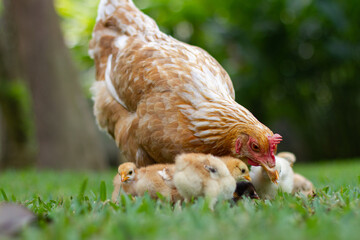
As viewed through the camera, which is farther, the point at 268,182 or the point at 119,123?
the point at 119,123

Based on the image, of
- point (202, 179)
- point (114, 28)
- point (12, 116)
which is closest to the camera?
point (202, 179)

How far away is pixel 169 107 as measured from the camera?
3164 mm

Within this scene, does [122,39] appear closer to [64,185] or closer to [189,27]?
[64,185]

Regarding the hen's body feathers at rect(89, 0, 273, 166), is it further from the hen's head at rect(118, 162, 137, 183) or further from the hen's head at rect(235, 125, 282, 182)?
the hen's head at rect(118, 162, 137, 183)

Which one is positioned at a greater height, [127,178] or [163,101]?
[163,101]

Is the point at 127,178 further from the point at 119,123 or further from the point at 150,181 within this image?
the point at 119,123

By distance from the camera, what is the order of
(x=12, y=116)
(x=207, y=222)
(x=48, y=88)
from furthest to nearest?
(x=12, y=116) → (x=48, y=88) → (x=207, y=222)

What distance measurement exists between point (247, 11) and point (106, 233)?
35.6 ft

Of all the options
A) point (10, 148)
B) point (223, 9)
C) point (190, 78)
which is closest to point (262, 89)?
point (223, 9)

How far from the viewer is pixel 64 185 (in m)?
5.02

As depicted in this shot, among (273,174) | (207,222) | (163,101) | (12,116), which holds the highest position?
(163,101)

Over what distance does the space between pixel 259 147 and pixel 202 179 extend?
57cm

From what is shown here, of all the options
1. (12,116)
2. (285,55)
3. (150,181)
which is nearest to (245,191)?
(150,181)

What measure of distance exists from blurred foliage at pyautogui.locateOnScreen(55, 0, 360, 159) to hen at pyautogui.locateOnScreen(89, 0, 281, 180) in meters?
7.31
